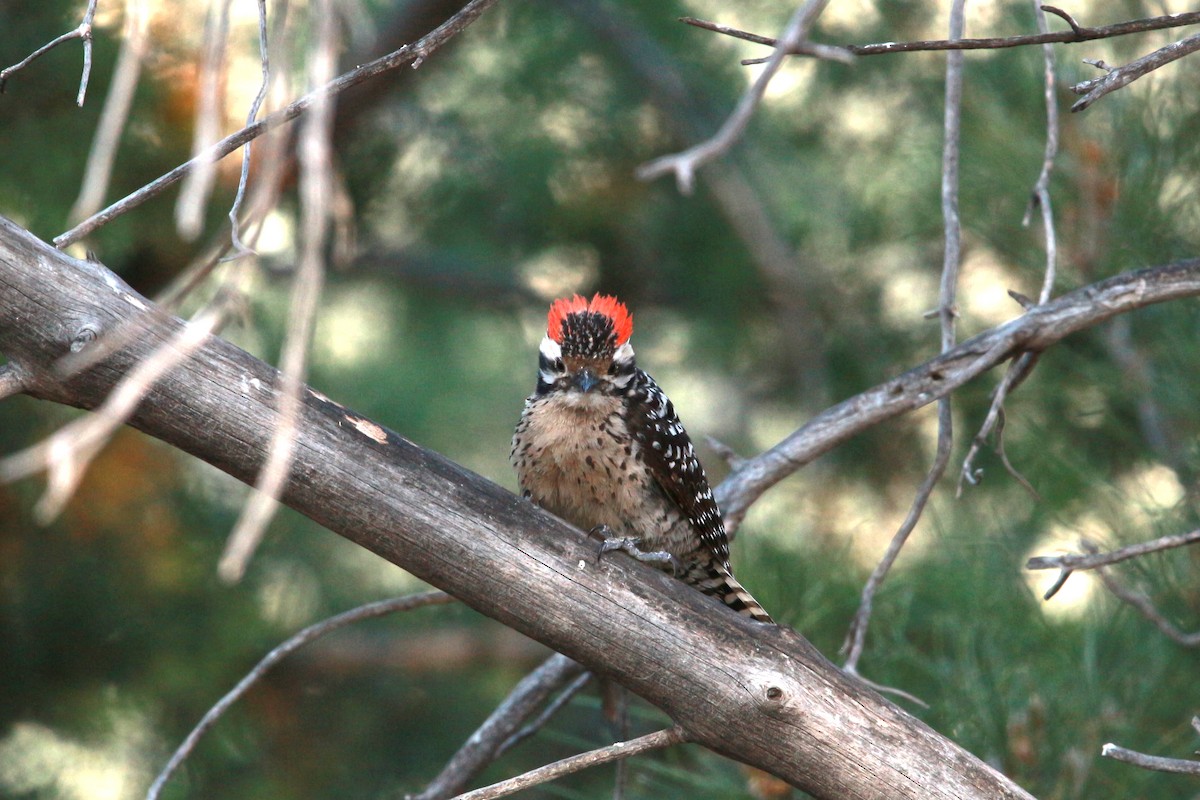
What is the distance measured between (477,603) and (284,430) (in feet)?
3.61

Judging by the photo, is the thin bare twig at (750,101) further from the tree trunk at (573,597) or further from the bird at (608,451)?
the bird at (608,451)

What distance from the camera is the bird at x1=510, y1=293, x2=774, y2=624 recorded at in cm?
305

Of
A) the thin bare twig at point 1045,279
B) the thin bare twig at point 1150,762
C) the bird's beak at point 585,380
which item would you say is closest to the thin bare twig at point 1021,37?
the thin bare twig at point 1045,279

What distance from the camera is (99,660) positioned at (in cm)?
400

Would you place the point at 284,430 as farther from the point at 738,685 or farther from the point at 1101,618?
Result: the point at 1101,618

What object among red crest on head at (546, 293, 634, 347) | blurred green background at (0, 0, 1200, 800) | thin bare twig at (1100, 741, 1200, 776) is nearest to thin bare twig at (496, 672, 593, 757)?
blurred green background at (0, 0, 1200, 800)

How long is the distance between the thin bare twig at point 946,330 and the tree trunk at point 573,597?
23 cm

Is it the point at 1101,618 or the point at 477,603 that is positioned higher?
the point at 1101,618

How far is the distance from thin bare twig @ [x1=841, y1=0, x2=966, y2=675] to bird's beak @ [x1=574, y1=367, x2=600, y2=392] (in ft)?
2.95

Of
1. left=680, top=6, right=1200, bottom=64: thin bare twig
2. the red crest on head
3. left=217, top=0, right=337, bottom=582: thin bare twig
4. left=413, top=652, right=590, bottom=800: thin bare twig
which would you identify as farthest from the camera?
the red crest on head

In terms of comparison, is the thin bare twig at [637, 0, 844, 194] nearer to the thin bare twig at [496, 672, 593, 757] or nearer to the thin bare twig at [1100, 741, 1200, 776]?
the thin bare twig at [1100, 741, 1200, 776]

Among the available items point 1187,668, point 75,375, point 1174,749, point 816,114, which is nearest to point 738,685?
point 75,375

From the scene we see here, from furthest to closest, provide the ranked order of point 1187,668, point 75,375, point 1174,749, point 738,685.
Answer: point 1187,668 < point 1174,749 < point 738,685 < point 75,375

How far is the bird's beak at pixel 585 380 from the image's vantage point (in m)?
2.98
